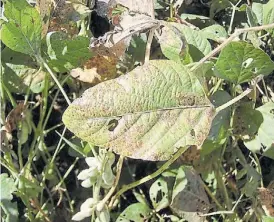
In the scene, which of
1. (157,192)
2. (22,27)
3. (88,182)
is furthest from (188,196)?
(22,27)

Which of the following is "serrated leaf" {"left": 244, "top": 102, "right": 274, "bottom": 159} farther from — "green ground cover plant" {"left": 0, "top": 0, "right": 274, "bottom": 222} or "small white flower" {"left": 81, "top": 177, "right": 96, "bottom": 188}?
"small white flower" {"left": 81, "top": 177, "right": 96, "bottom": 188}

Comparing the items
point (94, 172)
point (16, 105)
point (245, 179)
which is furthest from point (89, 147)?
point (245, 179)

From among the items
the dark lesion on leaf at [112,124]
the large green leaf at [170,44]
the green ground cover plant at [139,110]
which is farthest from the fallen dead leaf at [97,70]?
the dark lesion on leaf at [112,124]

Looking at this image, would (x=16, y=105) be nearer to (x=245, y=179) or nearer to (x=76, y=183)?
(x=76, y=183)

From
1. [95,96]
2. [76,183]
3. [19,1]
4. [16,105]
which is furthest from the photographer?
[76,183]

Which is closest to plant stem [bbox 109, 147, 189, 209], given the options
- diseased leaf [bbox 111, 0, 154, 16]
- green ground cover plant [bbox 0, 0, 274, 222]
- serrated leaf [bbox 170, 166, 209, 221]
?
green ground cover plant [bbox 0, 0, 274, 222]
